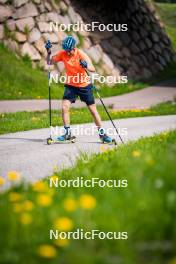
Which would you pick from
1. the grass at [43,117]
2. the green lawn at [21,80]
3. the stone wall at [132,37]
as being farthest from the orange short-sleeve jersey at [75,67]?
the stone wall at [132,37]

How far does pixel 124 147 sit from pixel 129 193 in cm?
416

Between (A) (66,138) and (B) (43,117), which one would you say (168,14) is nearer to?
(B) (43,117)

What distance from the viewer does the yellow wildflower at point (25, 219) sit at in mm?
3628

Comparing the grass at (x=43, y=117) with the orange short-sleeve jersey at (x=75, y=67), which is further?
the grass at (x=43, y=117)

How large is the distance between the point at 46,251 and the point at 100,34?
1210 inches

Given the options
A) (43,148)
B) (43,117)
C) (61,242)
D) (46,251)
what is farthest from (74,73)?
(46,251)

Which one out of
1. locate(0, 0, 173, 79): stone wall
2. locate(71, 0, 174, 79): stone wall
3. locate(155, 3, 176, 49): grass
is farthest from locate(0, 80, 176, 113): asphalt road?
locate(155, 3, 176, 49): grass

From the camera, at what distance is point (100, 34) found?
3341 cm

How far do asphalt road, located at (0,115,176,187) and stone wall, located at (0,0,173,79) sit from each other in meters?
12.1

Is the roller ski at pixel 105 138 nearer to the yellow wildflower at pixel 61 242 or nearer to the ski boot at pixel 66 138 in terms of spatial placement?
the ski boot at pixel 66 138

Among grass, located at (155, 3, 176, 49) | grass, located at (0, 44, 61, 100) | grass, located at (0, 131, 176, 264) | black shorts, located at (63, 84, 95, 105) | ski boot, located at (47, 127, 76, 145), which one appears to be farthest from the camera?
grass, located at (155, 3, 176, 49)

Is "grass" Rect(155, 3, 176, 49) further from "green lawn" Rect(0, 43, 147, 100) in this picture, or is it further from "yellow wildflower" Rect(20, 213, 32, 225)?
"yellow wildflower" Rect(20, 213, 32, 225)

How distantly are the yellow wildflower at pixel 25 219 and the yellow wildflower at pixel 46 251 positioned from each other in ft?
0.58

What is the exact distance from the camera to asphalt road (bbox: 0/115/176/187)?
870 cm
